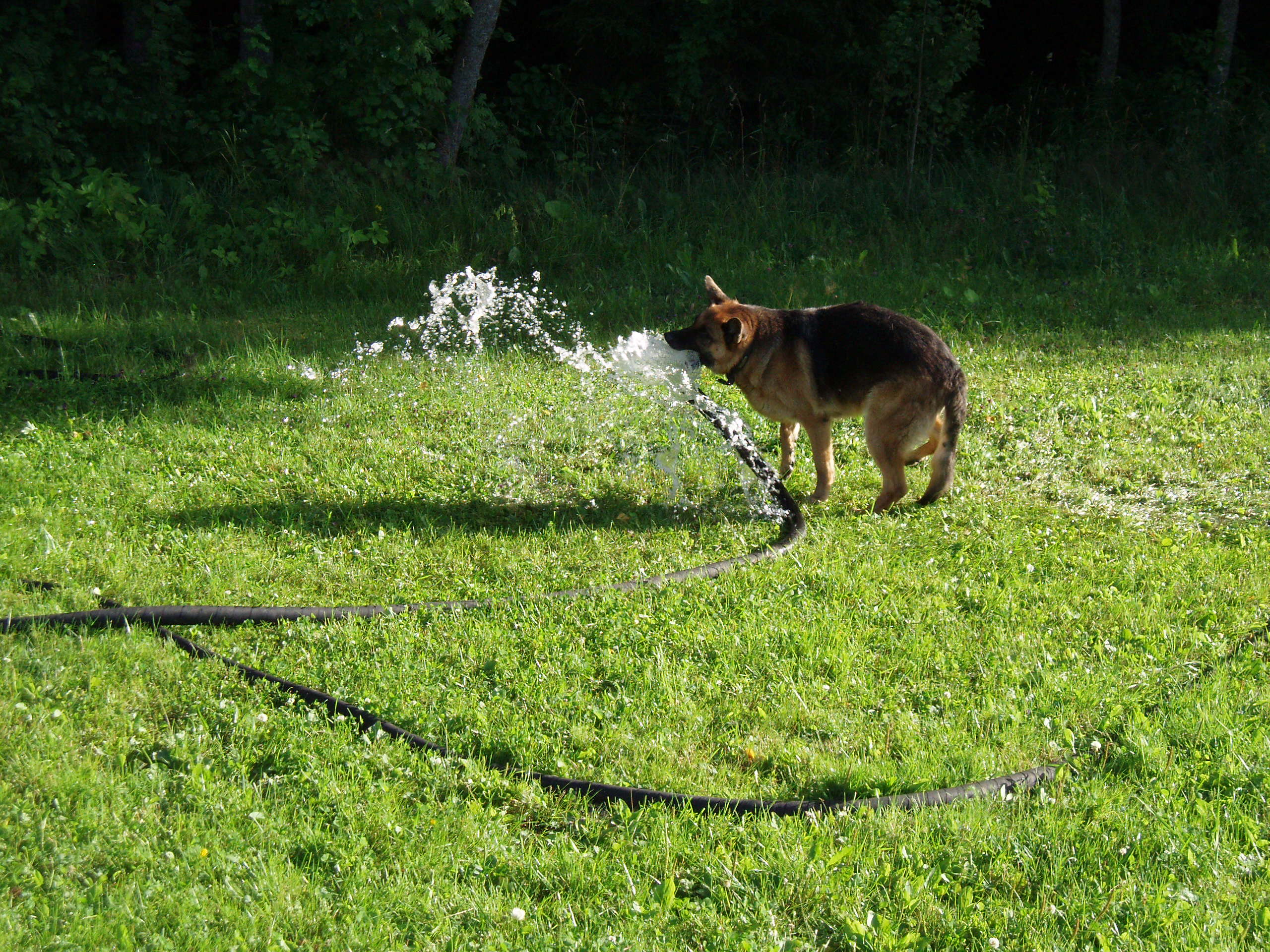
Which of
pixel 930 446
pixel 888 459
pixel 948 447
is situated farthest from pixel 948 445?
pixel 888 459

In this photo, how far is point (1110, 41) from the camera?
620 inches

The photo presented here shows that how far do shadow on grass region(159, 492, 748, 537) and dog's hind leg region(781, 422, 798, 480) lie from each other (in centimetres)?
82

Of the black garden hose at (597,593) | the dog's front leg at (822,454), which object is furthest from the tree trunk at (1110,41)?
the black garden hose at (597,593)

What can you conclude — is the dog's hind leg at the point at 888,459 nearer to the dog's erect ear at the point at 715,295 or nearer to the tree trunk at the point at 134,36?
the dog's erect ear at the point at 715,295

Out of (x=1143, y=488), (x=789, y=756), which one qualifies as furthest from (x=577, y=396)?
(x=789, y=756)

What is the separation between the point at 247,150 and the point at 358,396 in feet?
19.7

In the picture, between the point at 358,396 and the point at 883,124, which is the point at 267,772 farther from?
the point at 883,124

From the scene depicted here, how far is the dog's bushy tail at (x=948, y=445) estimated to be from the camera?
5750mm

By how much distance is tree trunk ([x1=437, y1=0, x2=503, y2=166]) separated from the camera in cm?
1284

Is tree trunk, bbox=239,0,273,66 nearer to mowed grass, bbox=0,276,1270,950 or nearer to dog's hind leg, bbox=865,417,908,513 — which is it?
mowed grass, bbox=0,276,1270,950

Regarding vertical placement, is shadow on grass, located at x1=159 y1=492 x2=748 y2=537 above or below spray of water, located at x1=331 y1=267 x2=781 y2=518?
below

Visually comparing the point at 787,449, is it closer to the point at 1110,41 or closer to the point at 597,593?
the point at 597,593

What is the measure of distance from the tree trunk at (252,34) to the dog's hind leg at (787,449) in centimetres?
868

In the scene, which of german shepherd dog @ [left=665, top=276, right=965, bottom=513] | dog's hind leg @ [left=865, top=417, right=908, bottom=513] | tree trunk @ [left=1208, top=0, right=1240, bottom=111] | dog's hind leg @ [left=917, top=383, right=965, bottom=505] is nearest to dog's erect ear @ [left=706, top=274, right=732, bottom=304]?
german shepherd dog @ [left=665, top=276, right=965, bottom=513]
